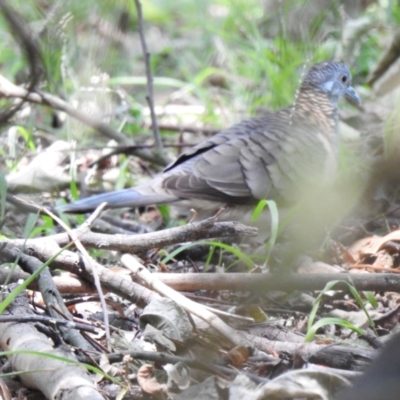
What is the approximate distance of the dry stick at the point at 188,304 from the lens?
223 centimetres

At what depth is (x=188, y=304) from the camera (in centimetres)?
234

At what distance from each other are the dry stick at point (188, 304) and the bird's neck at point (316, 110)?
7.40 feet

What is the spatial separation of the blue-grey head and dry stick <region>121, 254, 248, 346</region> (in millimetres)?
2634

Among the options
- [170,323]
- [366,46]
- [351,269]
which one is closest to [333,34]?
[366,46]

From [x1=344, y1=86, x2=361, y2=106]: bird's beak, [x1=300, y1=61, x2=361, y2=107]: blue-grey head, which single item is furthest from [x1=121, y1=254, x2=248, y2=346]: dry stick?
[x1=344, y1=86, x2=361, y2=106]: bird's beak

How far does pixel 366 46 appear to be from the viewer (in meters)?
6.12

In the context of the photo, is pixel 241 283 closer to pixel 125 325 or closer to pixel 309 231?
pixel 125 325

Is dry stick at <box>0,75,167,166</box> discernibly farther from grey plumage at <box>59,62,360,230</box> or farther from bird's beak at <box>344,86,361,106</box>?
bird's beak at <box>344,86,361,106</box>

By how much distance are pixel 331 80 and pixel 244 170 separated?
4.53 feet

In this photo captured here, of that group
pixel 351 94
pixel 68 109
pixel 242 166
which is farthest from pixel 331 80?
pixel 68 109

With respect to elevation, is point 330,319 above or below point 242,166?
below

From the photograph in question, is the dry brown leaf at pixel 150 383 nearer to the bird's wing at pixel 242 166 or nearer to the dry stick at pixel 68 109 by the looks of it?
the bird's wing at pixel 242 166

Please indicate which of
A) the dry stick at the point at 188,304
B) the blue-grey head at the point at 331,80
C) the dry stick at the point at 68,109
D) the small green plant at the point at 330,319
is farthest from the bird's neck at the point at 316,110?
the dry stick at the point at 188,304

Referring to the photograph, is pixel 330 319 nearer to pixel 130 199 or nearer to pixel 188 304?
pixel 188 304
